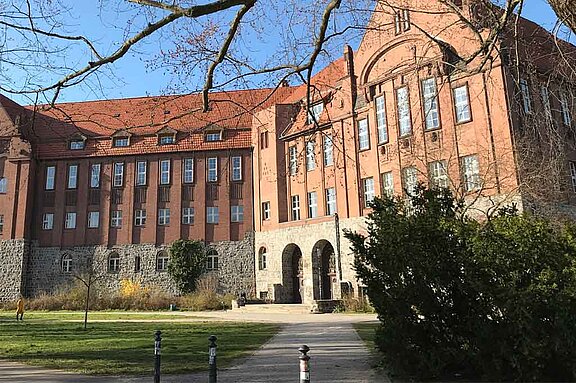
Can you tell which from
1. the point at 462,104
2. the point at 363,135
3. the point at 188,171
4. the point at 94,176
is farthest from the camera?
the point at 94,176

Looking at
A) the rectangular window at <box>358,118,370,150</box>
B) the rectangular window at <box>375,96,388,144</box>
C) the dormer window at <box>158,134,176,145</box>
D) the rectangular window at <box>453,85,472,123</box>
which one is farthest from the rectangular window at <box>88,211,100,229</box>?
the rectangular window at <box>453,85,472,123</box>

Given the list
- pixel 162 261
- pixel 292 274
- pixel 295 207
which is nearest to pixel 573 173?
pixel 295 207

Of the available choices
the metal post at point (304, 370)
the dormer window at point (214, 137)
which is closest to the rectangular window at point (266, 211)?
the dormer window at point (214, 137)

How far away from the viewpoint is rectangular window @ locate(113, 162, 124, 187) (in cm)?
4278

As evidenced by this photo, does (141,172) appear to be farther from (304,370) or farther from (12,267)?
(304,370)

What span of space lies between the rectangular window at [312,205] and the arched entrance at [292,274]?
2649mm

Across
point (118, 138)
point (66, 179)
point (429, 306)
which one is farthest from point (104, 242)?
point (429, 306)

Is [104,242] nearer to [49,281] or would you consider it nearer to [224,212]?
[49,281]

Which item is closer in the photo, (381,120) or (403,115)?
(403,115)

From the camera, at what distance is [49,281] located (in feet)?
135

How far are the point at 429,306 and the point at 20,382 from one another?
23.1 feet

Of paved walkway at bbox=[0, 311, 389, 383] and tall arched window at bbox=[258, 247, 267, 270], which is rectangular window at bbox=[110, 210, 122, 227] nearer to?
tall arched window at bbox=[258, 247, 267, 270]

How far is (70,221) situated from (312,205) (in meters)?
22.0

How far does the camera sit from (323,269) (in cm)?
3350
